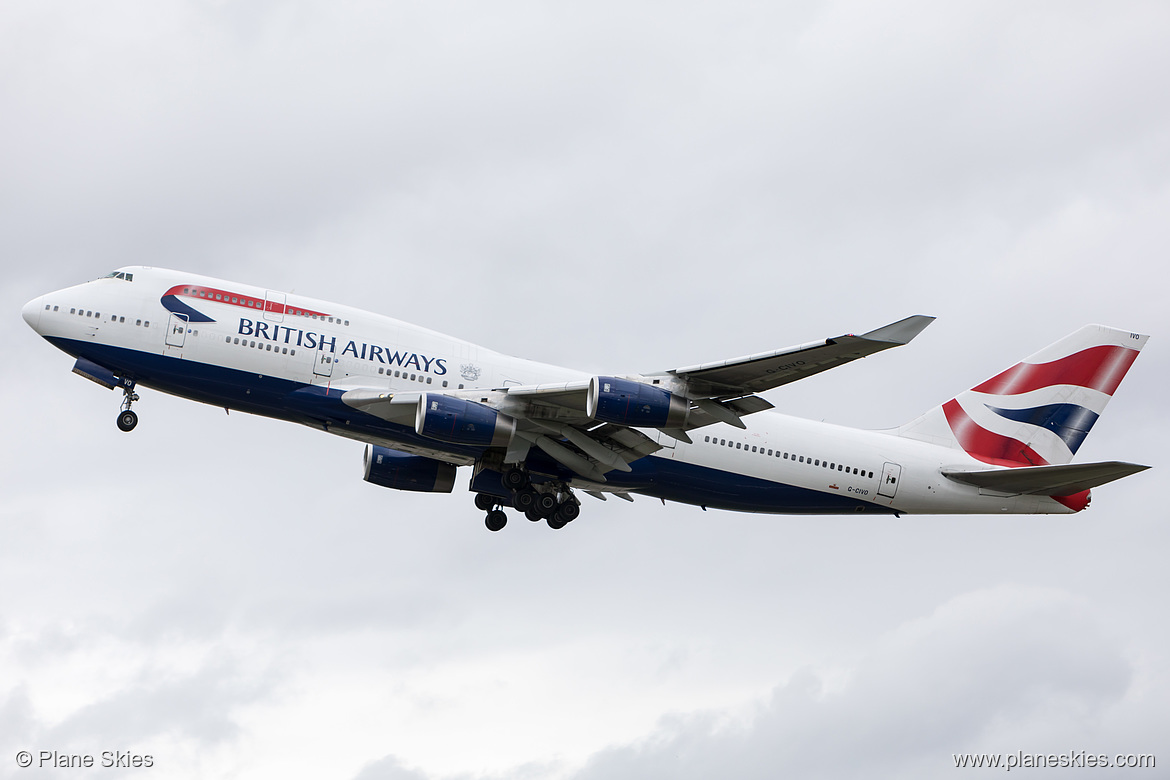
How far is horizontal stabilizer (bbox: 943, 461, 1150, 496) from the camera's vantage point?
35.1 metres

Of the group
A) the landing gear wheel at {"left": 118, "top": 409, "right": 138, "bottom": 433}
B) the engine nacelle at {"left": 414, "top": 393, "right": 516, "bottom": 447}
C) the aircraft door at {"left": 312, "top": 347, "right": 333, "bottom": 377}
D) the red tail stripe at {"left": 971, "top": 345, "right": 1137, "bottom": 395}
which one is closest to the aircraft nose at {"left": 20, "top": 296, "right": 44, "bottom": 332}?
the landing gear wheel at {"left": 118, "top": 409, "right": 138, "bottom": 433}

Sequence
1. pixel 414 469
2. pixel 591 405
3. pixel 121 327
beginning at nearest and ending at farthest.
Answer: pixel 591 405, pixel 121 327, pixel 414 469

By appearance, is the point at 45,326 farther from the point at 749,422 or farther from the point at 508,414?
the point at 749,422

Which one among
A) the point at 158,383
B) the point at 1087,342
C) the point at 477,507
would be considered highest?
the point at 1087,342

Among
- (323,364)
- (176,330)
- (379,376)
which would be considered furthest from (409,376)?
(176,330)

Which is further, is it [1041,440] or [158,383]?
[1041,440]

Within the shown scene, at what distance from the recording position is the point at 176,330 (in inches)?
1324

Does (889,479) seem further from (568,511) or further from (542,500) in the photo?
(542,500)

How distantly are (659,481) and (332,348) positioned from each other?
1100 centimetres

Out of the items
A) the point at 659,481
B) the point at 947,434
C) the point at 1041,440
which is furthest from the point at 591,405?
the point at 1041,440

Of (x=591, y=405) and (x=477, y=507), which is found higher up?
(x=591, y=405)

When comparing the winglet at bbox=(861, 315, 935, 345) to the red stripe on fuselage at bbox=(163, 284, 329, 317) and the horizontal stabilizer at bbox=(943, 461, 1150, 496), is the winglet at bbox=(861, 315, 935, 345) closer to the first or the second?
the horizontal stabilizer at bbox=(943, 461, 1150, 496)

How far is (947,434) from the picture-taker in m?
40.9

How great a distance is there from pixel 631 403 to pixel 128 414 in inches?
597
